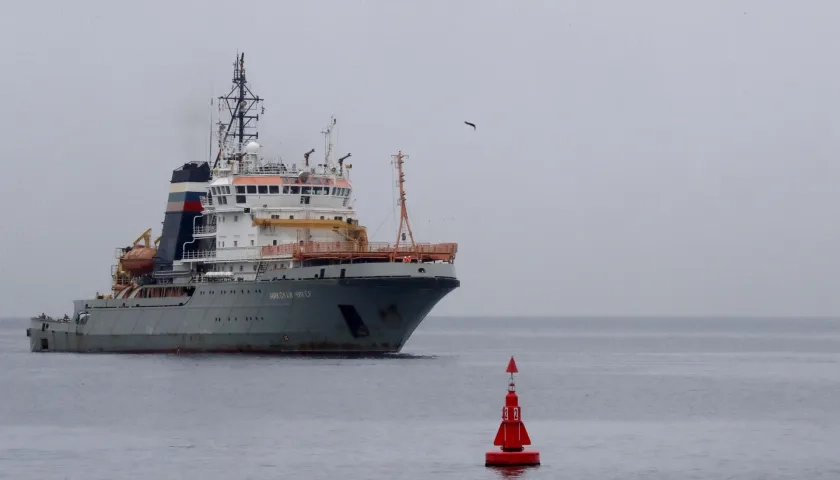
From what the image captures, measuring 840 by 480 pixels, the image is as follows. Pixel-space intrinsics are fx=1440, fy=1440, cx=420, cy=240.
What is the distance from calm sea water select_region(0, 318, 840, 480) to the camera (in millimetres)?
32438

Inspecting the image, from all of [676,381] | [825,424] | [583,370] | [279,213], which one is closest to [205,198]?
[279,213]

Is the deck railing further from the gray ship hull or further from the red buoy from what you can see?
the red buoy

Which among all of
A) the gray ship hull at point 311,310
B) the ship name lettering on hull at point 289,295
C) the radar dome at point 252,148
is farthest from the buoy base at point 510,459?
the radar dome at point 252,148

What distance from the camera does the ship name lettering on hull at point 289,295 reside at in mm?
61188

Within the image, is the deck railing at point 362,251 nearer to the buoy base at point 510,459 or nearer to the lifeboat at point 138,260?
the lifeboat at point 138,260

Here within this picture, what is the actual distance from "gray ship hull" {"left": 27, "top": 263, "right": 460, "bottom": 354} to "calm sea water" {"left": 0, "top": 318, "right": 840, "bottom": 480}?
3.43 feet

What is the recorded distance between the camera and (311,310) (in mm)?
61406

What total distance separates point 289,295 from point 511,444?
101 ft

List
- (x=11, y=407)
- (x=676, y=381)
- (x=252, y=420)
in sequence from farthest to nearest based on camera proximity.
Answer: (x=676, y=381)
(x=11, y=407)
(x=252, y=420)

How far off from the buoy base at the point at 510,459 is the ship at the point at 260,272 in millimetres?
28079

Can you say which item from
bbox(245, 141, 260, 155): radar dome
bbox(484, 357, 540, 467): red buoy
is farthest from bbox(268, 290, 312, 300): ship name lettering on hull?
bbox(484, 357, 540, 467): red buoy

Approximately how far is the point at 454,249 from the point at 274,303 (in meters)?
8.16

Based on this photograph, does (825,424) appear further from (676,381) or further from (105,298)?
(105,298)

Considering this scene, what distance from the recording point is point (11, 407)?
4722 centimetres
